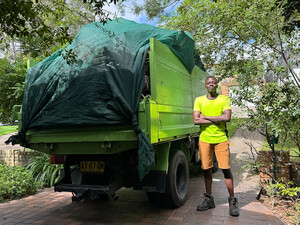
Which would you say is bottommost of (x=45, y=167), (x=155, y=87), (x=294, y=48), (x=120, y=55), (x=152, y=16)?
(x=45, y=167)

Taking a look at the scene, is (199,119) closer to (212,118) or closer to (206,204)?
(212,118)

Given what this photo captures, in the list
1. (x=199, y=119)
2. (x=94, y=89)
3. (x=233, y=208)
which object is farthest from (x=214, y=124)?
(x=94, y=89)

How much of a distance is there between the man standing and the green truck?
0.44 metres

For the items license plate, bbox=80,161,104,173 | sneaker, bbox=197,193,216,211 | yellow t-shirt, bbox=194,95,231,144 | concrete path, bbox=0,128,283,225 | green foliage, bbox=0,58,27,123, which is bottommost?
concrete path, bbox=0,128,283,225

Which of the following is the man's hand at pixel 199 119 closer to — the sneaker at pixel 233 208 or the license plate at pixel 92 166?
the sneaker at pixel 233 208

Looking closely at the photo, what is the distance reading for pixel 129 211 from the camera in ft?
13.8

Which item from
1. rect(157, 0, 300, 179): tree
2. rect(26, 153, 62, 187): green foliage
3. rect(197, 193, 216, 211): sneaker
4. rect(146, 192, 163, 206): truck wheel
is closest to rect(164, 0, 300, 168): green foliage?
rect(157, 0, 300, 179): tree

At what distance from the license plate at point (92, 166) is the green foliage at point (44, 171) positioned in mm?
2410

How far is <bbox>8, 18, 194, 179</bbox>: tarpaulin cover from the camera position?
10.9 feet

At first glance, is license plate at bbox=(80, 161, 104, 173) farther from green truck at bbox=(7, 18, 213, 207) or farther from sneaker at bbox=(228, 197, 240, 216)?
sneaker at bbox=(228, 197, 240, 216)

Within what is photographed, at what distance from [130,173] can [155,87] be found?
1.37m

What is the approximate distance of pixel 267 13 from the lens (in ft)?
16.4

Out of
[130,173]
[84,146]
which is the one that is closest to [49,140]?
[84,146]

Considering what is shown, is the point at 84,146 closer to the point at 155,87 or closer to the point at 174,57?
the point at 155,87
